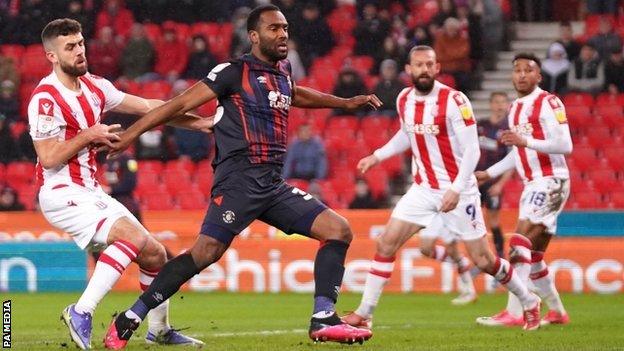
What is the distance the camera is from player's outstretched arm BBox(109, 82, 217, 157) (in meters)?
8.39

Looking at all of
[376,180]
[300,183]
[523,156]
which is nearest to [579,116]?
[376,180]

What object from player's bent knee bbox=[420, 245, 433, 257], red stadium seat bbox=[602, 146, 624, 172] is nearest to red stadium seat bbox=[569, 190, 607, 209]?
red stadium seat bbox=[602, 146, 624, 172]

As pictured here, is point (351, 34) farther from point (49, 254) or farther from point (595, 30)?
point (49, 254)

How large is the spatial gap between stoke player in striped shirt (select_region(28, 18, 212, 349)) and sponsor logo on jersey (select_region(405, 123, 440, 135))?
2648mm

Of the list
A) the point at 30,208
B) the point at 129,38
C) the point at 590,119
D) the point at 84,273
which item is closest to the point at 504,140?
the point at 84,273

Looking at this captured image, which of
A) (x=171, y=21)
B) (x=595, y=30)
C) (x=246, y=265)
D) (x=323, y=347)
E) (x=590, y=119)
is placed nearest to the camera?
(x=323, y=347)

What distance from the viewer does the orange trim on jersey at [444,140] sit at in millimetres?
11102

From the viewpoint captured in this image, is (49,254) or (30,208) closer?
(49,254)

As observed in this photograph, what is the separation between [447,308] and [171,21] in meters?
10.5

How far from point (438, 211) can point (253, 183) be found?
2865 mm

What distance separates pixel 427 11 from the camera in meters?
21.4

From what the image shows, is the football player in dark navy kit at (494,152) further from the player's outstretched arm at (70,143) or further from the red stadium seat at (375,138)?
the player's outstretched arm at (70,143)

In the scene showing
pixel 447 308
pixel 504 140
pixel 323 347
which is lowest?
pixel 447 308

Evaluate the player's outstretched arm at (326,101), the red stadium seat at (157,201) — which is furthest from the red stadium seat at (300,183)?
the player's outstretched arm at (326,101)
